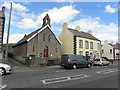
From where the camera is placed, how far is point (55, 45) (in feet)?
137

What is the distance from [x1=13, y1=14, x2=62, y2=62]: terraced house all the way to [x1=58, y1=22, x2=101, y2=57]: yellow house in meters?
4.58

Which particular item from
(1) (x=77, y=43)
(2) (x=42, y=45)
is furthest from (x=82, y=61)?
(1) (x=77, y=43)

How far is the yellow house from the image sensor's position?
4531 cm

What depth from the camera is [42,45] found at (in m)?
39.7

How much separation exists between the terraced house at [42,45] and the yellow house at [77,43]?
15.0 ft

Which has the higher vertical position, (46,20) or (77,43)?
(46,20)

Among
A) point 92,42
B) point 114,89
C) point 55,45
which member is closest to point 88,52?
point 92,42

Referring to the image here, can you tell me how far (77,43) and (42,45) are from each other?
9341 mm

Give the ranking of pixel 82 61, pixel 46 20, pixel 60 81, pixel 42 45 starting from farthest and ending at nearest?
pixel 46 20
pixel 42 45
pixel 82 61
pixel 60 81

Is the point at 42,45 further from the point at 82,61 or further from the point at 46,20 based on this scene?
the point at 82,61

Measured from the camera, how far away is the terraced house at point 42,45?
38.3 metres

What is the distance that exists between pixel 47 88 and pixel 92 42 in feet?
133

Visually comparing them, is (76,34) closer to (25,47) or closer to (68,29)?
(68,29)

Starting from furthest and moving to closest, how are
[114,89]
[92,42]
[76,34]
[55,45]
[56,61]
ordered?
[92,42]
[76,34]
[55,45]
[56,61]
[114,89]
